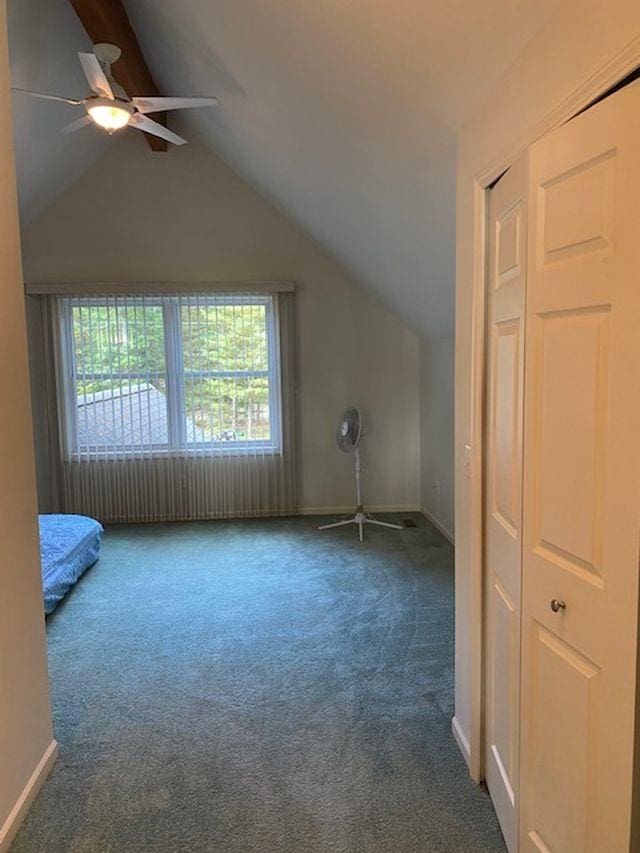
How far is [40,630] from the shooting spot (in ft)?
6.72

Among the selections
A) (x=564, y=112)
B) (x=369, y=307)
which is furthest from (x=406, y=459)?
(x=564, y=112)

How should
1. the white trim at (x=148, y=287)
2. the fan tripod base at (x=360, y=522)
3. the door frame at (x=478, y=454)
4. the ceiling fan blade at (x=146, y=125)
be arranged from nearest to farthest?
the door frame at (x=478, y=454) < the ceiling fan blade at (x=146, y=125) < the fan tripod base at (x=360, y=522) < the white trim at (x=148, y=287)

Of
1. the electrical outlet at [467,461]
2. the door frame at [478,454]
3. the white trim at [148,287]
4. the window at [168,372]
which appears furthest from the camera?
the window at [168,372]

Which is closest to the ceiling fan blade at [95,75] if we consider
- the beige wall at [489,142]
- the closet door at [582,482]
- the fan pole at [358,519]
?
→ the beige wall at [489,142]

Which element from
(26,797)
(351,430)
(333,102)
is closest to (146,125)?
(333,102)

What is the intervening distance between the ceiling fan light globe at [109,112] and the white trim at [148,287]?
227 cm

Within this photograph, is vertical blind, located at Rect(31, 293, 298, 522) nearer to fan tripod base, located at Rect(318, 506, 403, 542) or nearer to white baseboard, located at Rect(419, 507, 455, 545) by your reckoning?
fan tripod base, located at Rect(318, 506, 403, 542)

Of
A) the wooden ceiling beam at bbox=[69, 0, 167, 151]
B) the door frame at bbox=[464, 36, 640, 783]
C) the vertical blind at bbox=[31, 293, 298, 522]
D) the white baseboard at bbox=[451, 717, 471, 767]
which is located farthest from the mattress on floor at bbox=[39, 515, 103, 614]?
the wooden ceiling beam at bbox=[69, 0, 167, 151]

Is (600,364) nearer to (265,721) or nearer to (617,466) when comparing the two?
(617,466)

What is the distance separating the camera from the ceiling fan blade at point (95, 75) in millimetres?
2293

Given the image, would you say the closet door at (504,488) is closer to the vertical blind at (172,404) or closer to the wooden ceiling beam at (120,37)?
the wooden ceiling beam at (120,37)

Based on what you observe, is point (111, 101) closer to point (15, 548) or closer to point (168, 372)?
point (15, 548)

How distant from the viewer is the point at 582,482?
1219mm

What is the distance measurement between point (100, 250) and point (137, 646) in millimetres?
3589
